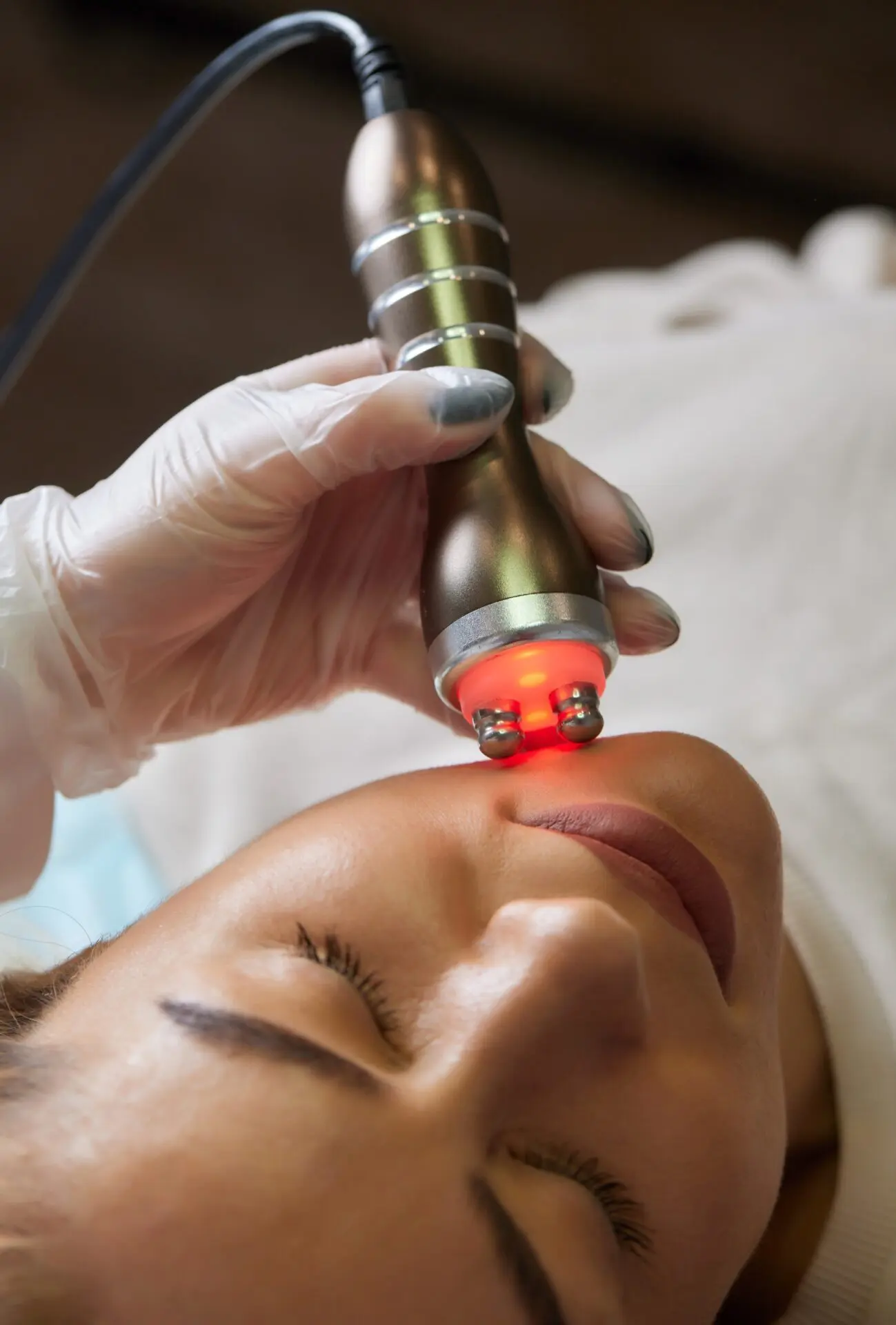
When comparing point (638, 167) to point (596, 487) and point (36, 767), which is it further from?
point (36, 767)

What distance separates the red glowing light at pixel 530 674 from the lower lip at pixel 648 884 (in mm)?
84

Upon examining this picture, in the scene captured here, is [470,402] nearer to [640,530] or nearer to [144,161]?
[640,530]

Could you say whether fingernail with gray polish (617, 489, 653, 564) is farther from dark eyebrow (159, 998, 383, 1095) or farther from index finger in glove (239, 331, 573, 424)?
dark eyebrow (159, 998, 383, 1095)

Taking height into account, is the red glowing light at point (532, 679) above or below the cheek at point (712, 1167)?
above

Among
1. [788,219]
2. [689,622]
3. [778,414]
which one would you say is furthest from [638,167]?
[689,622]

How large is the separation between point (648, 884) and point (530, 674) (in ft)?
0.44

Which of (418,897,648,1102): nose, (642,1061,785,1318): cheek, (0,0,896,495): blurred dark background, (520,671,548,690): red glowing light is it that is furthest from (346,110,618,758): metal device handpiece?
(0,0,896,495): blurred dark background

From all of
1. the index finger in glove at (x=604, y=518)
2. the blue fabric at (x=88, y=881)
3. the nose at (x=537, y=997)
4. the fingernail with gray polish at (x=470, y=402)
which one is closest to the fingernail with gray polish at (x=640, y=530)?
the index finger in glove at (x=604, y=518)

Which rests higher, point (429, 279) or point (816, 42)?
point (816, 42)

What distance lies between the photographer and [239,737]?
129 cm

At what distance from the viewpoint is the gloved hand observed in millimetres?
774

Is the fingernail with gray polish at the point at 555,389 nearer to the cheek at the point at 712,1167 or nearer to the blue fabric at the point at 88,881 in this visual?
the cheek at the point at 712,1167

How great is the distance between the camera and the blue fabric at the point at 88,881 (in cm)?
116

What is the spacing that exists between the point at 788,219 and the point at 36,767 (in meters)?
1.39
